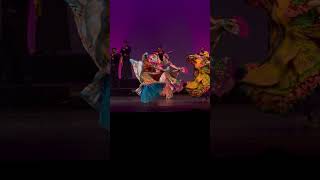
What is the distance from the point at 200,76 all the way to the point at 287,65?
5597 mm

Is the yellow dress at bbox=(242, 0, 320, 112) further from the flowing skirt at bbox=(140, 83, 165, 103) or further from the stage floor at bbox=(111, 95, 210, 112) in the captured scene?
the flowing skirt at bbox=(140, 83, 165, 103)

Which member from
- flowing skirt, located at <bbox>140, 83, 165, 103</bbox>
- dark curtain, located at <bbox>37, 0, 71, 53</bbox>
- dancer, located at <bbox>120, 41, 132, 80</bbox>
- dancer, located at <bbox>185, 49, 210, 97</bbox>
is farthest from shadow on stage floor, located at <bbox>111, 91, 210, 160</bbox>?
dancer, located at <bbox>120, 41, 132, 80</bbox>

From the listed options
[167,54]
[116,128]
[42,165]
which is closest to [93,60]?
[42,165]

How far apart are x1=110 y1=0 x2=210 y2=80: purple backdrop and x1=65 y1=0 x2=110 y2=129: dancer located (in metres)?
6.48

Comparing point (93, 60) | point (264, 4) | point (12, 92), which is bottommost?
point (12, 92)

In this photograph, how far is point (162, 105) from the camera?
891 centimetres

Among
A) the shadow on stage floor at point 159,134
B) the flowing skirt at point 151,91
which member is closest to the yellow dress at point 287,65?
the shadow on stage floor at point 159,134

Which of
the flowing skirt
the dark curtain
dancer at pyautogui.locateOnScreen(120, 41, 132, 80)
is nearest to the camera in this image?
the dark curtain

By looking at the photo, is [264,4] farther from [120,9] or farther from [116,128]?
[120,9]

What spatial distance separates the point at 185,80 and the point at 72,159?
6770 millimetres

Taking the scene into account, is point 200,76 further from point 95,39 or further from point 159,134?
point 95,39

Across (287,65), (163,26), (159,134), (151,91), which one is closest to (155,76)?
(151,91)

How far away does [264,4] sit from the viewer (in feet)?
15.9

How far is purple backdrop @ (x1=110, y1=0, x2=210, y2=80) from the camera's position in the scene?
11125 mm
